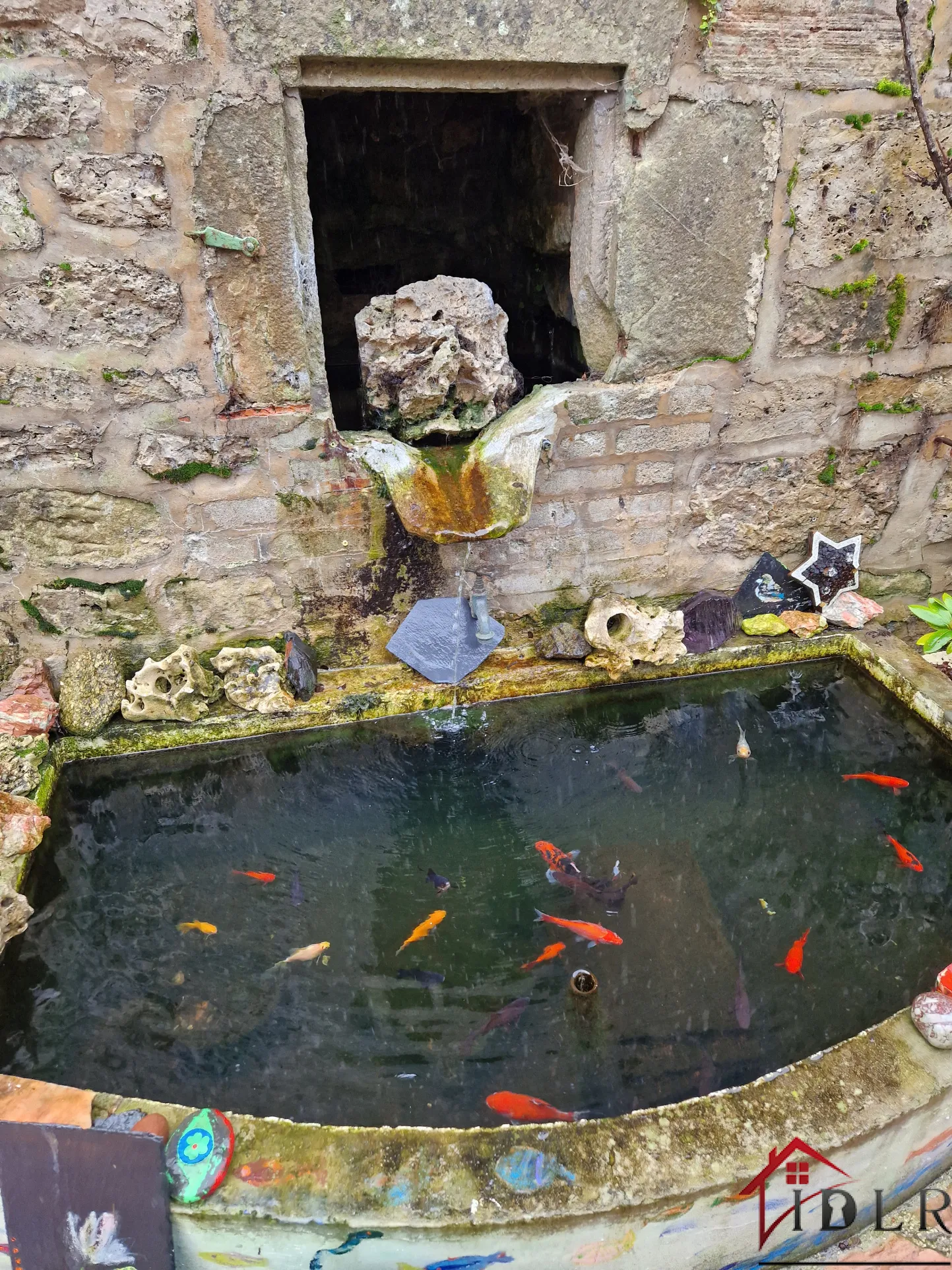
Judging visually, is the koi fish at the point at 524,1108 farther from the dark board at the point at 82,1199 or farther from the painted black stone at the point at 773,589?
the painted black stone at the point at 773,589

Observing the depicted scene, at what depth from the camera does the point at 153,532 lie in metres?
3.03

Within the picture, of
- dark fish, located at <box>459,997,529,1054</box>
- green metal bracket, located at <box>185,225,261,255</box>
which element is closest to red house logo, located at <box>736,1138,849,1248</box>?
dark fish, located at <box>459,997,529,1054</box>

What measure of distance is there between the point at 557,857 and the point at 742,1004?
0.66 meters

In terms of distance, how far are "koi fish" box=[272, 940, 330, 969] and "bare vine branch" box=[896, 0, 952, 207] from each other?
131 inches

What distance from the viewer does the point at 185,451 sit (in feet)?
9.46

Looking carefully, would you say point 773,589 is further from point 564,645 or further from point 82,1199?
point 82,1199

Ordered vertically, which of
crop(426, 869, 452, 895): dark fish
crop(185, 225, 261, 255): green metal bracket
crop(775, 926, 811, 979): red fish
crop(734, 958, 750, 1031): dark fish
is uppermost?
crop(185, 225, 261, 255): green metal bracket

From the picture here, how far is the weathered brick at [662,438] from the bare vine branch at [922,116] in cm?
114

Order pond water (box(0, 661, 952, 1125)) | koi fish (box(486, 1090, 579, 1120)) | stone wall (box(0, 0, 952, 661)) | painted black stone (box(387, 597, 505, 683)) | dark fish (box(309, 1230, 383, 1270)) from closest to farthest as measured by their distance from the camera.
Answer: dark fish (box(309, 1230, 383, 1270)), koi fish (box(486, 1090, 579, 1120)), pond water (box(0, 661, 952, 1125)), stone wall (box(0, 0, 952, 661)), painted black stone (box(387, 597, 505, 683))

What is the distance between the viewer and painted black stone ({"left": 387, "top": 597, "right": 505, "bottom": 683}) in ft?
10.8

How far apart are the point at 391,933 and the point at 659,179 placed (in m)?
2.62

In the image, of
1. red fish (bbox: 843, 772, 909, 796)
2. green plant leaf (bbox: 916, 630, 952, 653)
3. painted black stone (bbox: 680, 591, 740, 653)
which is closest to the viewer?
red fish (bbox: 843, 772, 909, 796)

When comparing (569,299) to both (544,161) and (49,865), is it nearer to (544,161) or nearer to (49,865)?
(544,161)

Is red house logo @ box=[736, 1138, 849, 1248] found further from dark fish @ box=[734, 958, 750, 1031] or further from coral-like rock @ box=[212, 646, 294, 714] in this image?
coral-like rock @ box=[212, 646, 294, 714]
